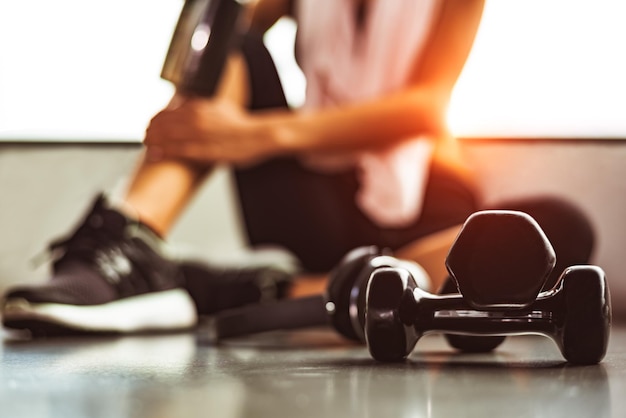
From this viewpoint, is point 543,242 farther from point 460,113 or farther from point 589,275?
point 460,113

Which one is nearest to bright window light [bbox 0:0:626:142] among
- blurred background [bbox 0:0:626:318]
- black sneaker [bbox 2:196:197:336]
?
blurred background [bbox 0:0:626:318]

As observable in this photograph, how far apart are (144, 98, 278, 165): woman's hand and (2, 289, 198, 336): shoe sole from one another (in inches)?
10.9

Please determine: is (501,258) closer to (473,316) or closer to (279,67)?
(473,316)

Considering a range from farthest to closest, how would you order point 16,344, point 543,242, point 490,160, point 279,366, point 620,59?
point 490,160 → point 620,59 → point 16,344 → point 279,366 → point 543,242

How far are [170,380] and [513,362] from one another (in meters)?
0.27

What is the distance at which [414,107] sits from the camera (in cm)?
147

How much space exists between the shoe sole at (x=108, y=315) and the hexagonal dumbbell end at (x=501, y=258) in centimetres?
60

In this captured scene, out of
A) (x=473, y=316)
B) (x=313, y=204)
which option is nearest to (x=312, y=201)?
(x=313, y=204)

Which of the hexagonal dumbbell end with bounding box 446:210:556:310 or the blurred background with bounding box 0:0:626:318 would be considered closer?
the hexagonal dumbbell end with bounding box 446:210:556:310

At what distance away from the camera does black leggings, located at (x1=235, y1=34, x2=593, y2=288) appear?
1.42 metres

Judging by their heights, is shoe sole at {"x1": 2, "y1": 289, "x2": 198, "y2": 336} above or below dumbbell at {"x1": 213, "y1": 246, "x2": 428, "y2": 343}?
below

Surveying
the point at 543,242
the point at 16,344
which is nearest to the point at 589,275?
the point at 543,242

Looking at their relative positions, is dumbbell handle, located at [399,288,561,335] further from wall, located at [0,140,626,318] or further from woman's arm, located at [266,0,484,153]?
wall, located at [0,140,626,318]

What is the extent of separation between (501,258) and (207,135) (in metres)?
0.95
